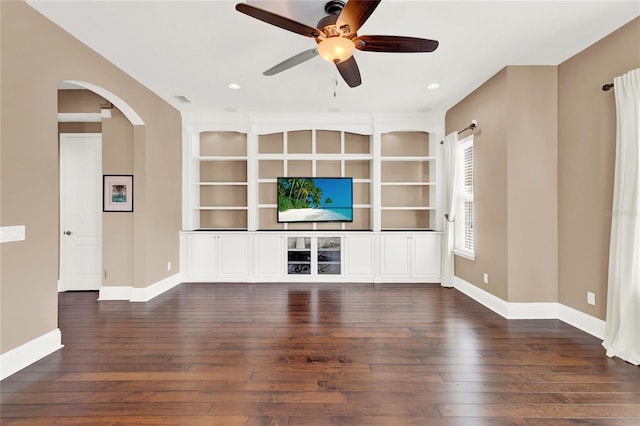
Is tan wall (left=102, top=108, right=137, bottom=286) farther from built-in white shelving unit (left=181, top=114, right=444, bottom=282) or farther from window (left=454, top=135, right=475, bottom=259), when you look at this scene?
window (left=454, top=135, right=475, bottom=259)

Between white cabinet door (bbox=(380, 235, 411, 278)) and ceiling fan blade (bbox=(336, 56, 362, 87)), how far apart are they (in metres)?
3.03

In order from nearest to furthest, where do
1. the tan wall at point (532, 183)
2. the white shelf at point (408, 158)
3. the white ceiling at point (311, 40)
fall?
the white ceiling at point (311, 40), the tan wall at point (532, 183), the white shelf at point (408, 158)

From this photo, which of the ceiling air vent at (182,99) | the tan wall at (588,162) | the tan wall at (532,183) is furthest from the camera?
the ceiling air vent at (182,99)

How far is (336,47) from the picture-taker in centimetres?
228

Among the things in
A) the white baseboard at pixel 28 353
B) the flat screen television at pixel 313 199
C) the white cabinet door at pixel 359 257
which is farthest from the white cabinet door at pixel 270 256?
the white baseboard at pixel 28 353

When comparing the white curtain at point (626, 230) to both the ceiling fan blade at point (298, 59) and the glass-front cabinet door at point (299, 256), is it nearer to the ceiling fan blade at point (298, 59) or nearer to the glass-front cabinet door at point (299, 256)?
the ceiling fan blade at point (298, 59)

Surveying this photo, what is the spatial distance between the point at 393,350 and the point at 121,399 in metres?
2.10

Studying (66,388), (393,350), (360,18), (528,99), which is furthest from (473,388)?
(528,99)

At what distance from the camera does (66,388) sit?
2.23 metres

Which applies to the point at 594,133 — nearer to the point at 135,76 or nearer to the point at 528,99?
the point at 528,99

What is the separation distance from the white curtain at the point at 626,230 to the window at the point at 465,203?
1904 mm

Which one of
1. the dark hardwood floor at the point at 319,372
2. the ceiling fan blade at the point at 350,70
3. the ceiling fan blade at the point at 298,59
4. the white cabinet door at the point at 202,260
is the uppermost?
the ceiling fan blade at the point at 298,59

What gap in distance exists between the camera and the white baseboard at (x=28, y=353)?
2.35m

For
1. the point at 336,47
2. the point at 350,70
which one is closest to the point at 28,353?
the point at 336,47
